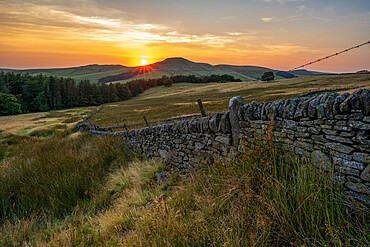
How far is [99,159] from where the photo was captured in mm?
8133

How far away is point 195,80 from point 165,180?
8733cm

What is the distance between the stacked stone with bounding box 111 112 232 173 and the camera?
4.39 metres

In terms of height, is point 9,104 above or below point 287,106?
below

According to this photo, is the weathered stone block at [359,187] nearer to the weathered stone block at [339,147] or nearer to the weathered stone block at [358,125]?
the weathered stone block at [339,147]

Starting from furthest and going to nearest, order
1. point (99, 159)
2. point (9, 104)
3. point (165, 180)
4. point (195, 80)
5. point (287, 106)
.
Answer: point (195, 80), point (9, 104), point (99, 159), point (165, 180), point (287, 106)

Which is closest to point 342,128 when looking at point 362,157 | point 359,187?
point 362,157

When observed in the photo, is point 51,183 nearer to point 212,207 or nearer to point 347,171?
point 212,207

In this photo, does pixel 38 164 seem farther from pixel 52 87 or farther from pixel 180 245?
pixel 52 87

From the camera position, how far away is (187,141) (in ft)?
18.6

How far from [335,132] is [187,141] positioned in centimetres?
374

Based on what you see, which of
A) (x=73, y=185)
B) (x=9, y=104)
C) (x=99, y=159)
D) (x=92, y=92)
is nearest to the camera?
(x=73, y=185)

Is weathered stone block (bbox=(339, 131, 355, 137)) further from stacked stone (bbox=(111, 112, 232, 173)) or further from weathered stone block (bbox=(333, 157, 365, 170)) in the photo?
stacked stone (bbox=(111, 112, 232, 173))

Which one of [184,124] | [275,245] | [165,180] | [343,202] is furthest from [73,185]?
[343,202]

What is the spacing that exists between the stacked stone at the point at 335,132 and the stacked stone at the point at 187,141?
1368 millimetres
